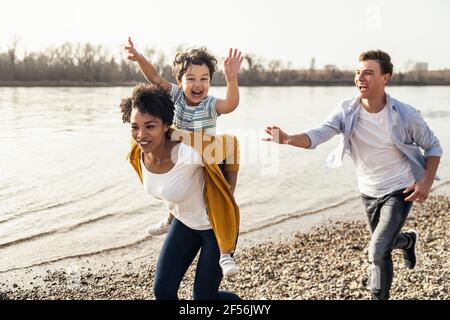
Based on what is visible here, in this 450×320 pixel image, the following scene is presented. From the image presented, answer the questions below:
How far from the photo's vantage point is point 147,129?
13.3ft

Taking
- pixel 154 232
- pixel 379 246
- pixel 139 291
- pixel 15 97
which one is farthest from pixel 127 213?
pixel 15 97

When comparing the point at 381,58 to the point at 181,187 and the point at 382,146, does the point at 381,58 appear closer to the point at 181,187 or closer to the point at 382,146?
the point at 382,146

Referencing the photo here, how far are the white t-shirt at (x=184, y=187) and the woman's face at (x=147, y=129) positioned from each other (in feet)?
0.59

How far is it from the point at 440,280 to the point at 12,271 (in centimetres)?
550

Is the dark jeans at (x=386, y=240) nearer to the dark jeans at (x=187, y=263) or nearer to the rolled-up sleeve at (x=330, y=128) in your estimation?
the rolled-up sleeve at (x=330, y=128)

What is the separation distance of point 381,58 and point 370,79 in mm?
236

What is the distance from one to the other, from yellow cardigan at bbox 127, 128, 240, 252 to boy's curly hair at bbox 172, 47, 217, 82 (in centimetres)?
59

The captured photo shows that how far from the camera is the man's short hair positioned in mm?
4984

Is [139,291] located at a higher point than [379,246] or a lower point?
lower

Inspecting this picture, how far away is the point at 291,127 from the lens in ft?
96.8

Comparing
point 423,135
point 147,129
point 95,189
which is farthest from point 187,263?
point 95,189

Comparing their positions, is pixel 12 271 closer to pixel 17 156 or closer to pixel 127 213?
pixel 127 213

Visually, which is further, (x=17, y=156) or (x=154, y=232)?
(x=17, y=156)

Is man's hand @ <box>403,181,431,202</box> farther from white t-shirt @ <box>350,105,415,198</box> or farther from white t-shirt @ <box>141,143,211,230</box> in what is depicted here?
white t-shirt @ <box>141,143,211,230</box>
